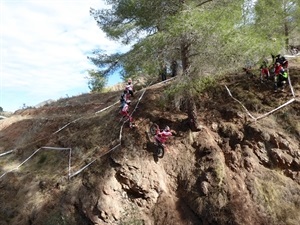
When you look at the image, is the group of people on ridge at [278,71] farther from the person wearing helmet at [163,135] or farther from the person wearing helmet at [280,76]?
the person wearing helmet at [163,135]

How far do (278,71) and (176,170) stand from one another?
5870 mm

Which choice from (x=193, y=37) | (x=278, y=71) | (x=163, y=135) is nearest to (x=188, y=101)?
(x=163, y=135)

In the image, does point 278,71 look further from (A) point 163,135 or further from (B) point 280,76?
(A) point 163,135

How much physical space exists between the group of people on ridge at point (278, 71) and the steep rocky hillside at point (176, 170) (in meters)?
0.45

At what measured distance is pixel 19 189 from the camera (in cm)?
1401

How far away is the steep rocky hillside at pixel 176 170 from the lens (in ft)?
38.4

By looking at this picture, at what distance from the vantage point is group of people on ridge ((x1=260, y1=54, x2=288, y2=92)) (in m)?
14.2

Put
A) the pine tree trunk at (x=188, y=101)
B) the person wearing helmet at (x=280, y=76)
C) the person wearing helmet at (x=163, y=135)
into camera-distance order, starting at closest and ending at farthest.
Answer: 1. the person wearing helmet at (x=163, y=135)
2. the pine tree trunk at (x=188, y=101)
3. the person wearing helmet at (x=280, y=76)

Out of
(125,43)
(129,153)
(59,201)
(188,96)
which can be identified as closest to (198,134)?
(188,96)

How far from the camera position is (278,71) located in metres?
14.2

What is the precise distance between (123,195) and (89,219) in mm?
1409

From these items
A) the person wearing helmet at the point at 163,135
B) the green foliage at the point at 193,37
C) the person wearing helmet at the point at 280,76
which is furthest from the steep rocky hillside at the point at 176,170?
the green foliage at the point at 193,37

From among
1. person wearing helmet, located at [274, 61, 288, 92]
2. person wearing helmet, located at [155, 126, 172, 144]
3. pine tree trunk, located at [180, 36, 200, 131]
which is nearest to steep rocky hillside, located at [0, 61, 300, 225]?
pine tree trunk, located at [180, 36, 200, 131]

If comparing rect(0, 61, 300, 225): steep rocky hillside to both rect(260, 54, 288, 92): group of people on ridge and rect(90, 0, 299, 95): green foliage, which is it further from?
rect(90, 0, 299, 95): green foliage
